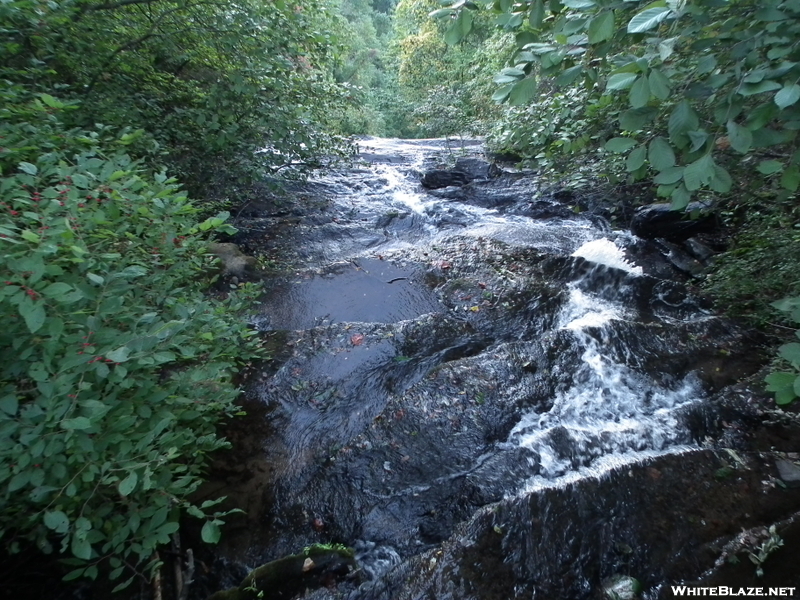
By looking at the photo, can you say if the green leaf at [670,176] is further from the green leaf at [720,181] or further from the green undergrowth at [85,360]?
the green undergrowth at [85,360]

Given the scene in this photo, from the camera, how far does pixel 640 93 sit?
1.46 meters

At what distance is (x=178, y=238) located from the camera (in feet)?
8.73

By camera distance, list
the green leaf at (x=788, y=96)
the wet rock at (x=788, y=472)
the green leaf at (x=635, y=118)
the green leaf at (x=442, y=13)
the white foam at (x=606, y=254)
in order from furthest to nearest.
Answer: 1. the white foam at (x=606, y=254)
2. the wet rock at (x=788, y=472)
3. the green leaf at (x=442, y=13)
4. the green leaf at (x=635, y=118)
5. the green leaf at (x=788, y=96)

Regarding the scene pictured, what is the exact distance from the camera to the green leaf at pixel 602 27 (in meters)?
1.45

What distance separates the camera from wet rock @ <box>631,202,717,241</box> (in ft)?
21.7

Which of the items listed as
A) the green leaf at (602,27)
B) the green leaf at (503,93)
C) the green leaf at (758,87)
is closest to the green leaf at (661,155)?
the green leaf at (758,87)

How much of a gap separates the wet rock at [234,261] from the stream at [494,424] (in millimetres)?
433

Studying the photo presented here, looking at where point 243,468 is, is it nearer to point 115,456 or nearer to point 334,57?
point 115,456

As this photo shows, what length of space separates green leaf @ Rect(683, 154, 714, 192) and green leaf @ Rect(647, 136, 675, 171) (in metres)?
0.08

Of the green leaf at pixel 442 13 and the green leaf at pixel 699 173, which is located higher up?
the green leaf at pixel 442 13

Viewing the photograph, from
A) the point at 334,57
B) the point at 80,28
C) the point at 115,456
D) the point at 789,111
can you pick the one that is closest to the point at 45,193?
the point at 115,456

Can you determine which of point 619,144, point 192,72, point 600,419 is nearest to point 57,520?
point 619,144

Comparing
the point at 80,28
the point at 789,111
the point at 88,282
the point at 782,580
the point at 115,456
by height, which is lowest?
the point at 782,580

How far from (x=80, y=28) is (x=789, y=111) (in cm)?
571
